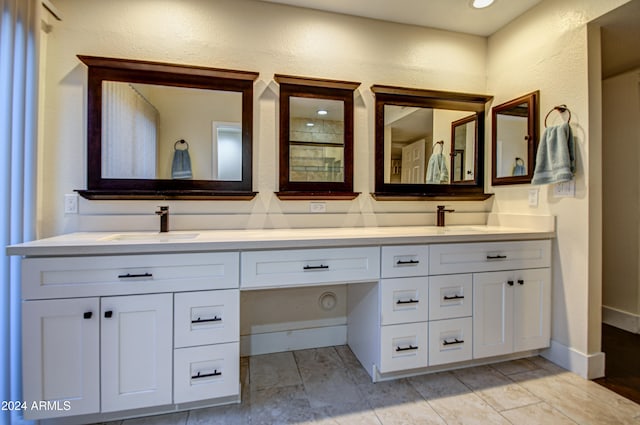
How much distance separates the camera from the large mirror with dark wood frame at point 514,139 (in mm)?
2236

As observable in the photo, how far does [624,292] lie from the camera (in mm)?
2691

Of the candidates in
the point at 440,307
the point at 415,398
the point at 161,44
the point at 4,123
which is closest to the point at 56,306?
the point at 4,123

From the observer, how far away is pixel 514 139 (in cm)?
239

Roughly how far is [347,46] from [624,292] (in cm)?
310

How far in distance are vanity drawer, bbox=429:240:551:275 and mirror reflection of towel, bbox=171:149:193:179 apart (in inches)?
63.1

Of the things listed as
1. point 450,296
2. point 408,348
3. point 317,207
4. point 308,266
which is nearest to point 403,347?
point 408,348

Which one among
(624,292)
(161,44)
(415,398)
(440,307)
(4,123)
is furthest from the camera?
(624,292)

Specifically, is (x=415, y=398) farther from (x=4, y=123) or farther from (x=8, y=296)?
(x=4, y=123)

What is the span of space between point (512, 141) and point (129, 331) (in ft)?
9.09

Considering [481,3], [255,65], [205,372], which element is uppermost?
[481,3]

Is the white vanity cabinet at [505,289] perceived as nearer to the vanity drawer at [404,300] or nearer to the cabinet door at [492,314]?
the cabinet door at [492,314]

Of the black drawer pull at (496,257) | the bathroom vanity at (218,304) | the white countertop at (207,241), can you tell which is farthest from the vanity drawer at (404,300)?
the black drawer pull at (496,257)

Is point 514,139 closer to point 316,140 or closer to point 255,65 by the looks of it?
point 316,140

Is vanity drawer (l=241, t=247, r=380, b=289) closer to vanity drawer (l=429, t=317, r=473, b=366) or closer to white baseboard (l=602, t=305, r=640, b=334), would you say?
vanity drawer (l=429, t=317, r=473, b=366)
